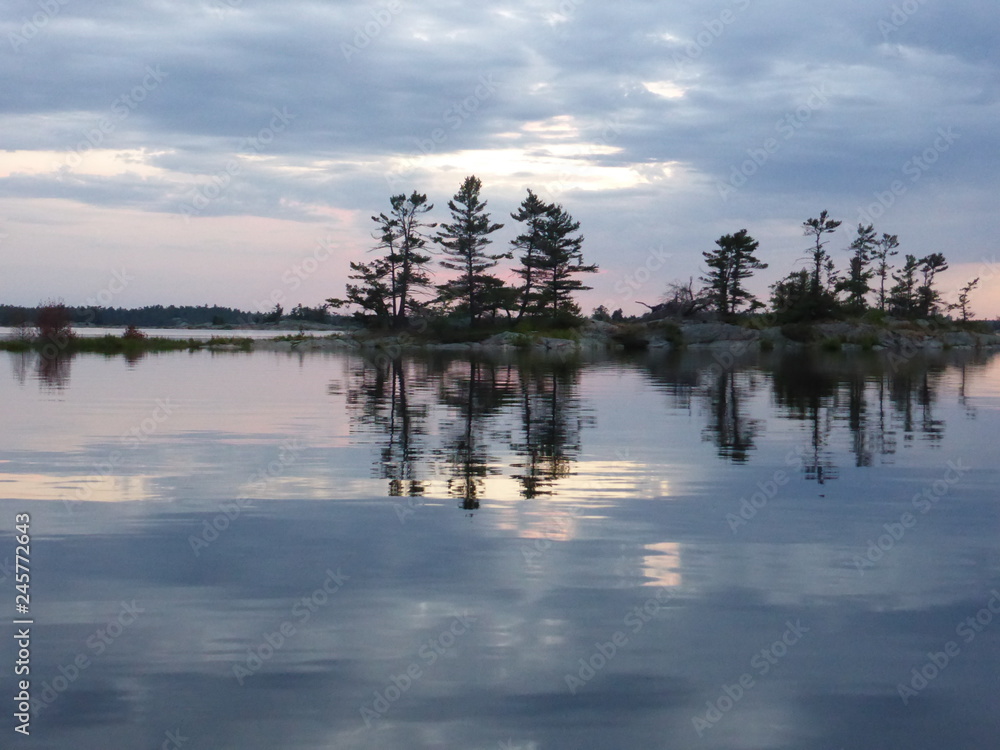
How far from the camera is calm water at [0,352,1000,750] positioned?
5.47 metres

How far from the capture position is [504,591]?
7719mm

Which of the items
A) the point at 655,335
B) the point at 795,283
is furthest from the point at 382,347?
the point at 795,283

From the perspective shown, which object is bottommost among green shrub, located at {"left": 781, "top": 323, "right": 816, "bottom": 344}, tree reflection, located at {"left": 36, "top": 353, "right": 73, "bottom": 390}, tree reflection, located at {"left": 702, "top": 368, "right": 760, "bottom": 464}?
tree reflection, located at {"left": 702, "top": 368, "right": 760, "bottom": 464}

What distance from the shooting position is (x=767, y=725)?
5.43m

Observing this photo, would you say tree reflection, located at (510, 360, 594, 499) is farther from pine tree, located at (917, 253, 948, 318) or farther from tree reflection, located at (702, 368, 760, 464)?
pine tree, located at (917, 253, 948, 318)

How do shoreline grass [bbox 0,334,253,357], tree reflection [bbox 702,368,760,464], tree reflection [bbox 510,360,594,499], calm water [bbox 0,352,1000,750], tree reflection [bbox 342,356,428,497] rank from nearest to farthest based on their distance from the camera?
calm water [bbox 0,352,1000,750], tree reflection [bbox 342,356,428,497], tree reflection [bbox 510,360,594,499], tree reflection [bbox 702,368,760,464], shoreline grass [bbox 0,334,253,357]

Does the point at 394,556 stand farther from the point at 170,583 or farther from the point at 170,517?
the point at 170,517

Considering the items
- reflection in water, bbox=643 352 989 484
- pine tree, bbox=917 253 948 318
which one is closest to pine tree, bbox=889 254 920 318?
pine tree, bbox=917 253 948 318

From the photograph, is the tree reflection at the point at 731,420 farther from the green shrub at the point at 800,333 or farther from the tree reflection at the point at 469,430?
the green shrub at the point at 800,333

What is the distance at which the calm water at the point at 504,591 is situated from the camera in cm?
547

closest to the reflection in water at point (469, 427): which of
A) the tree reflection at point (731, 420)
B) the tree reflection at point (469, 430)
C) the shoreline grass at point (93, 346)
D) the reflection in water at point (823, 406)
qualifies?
the tree reflection at point (469, 430)

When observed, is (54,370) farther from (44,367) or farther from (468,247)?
(468,247)

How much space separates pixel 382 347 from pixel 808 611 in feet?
254

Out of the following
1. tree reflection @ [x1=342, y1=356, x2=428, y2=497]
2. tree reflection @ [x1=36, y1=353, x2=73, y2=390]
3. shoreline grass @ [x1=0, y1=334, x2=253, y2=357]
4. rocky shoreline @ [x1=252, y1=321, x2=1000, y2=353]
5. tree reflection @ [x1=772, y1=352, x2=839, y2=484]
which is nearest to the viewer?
tree reflection @ [x1=342, y1=356, x2=428, y2=497]
